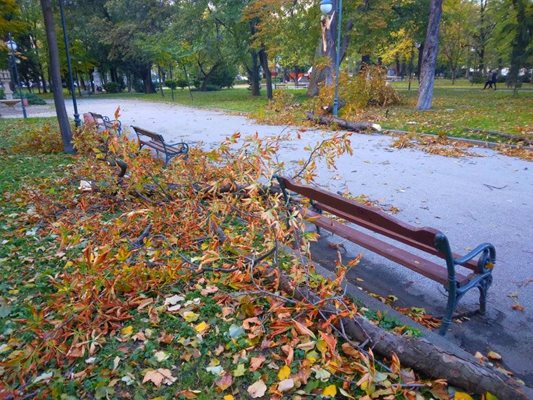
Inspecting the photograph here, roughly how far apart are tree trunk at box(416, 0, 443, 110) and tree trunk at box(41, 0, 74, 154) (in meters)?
13.3

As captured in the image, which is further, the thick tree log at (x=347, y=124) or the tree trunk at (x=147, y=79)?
the tree trunk at (x=147, y=79)

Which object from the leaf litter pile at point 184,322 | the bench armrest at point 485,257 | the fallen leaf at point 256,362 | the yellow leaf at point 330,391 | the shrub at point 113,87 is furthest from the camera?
the shrub at point 113,87

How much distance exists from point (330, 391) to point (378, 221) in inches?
47.8

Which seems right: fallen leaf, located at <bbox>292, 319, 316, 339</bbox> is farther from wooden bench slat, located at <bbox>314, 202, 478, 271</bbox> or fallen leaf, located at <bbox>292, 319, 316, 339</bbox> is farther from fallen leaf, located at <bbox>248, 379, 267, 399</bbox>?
wooden bench slat, located at <bbox>314, 202, 478, 271</bbox>

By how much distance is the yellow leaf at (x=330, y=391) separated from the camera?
6.94 feet

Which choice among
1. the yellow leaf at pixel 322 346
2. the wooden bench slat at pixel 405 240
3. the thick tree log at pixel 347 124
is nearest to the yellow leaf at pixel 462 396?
the yellow leaf at pixel 322 346

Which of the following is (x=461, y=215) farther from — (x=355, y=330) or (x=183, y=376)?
(x=183, y=376)

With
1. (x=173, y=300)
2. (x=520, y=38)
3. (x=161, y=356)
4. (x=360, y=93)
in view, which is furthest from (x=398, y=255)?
(x=520, y=38)

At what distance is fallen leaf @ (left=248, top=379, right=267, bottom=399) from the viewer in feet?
7.07

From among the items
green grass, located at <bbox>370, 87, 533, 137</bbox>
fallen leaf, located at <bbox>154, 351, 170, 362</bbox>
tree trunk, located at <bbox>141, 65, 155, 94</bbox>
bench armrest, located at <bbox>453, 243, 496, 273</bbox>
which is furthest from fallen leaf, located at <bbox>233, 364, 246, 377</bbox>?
tree trunk, located at <bbox>141, 65, 155, 94</bbox>

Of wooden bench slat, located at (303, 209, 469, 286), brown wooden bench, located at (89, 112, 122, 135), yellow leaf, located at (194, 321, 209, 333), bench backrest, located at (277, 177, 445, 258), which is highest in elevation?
brown wooden bench, located at (89, 112, 122, 135)

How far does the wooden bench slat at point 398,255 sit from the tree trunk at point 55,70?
7396 mm

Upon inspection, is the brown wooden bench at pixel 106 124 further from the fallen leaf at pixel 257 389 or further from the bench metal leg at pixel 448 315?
the bench metal leg at pixel 448 315

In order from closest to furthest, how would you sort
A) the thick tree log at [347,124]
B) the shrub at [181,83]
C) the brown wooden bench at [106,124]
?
the brown wooden bench at [106,124] → the thick tree log at [347,124] → the shrub at [181,83]
